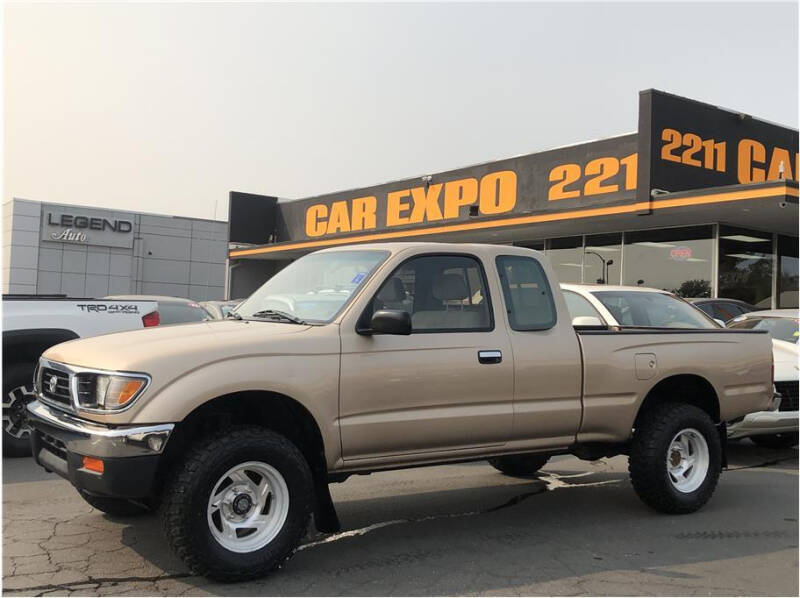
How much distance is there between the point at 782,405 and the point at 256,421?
6.05 meters

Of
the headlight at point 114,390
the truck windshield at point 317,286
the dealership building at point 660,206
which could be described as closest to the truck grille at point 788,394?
the truck windshield at point 317,286

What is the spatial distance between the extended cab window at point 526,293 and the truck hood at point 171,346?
1560mm

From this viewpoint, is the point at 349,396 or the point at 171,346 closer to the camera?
the point at 171,346

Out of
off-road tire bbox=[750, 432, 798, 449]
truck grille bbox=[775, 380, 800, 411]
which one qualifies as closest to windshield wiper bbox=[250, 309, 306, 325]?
truck grille bbox=[775, 380, 800, 411]

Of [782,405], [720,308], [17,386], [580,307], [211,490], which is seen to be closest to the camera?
[211,490]

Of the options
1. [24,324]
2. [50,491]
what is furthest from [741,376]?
[24,324]

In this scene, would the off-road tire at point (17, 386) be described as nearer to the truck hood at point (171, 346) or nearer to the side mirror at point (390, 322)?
the truck hood at point (171, 346)

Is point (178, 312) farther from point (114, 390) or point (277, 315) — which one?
point (114, 390)

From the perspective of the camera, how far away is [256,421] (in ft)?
15.6

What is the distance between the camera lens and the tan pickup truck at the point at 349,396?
420cm

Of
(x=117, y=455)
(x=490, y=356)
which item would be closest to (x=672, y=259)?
(x=490, y=356)

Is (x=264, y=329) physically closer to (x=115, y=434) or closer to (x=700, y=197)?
(x=115, y=434)

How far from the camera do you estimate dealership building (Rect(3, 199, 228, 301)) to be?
36438mm

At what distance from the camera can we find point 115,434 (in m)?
4.09
